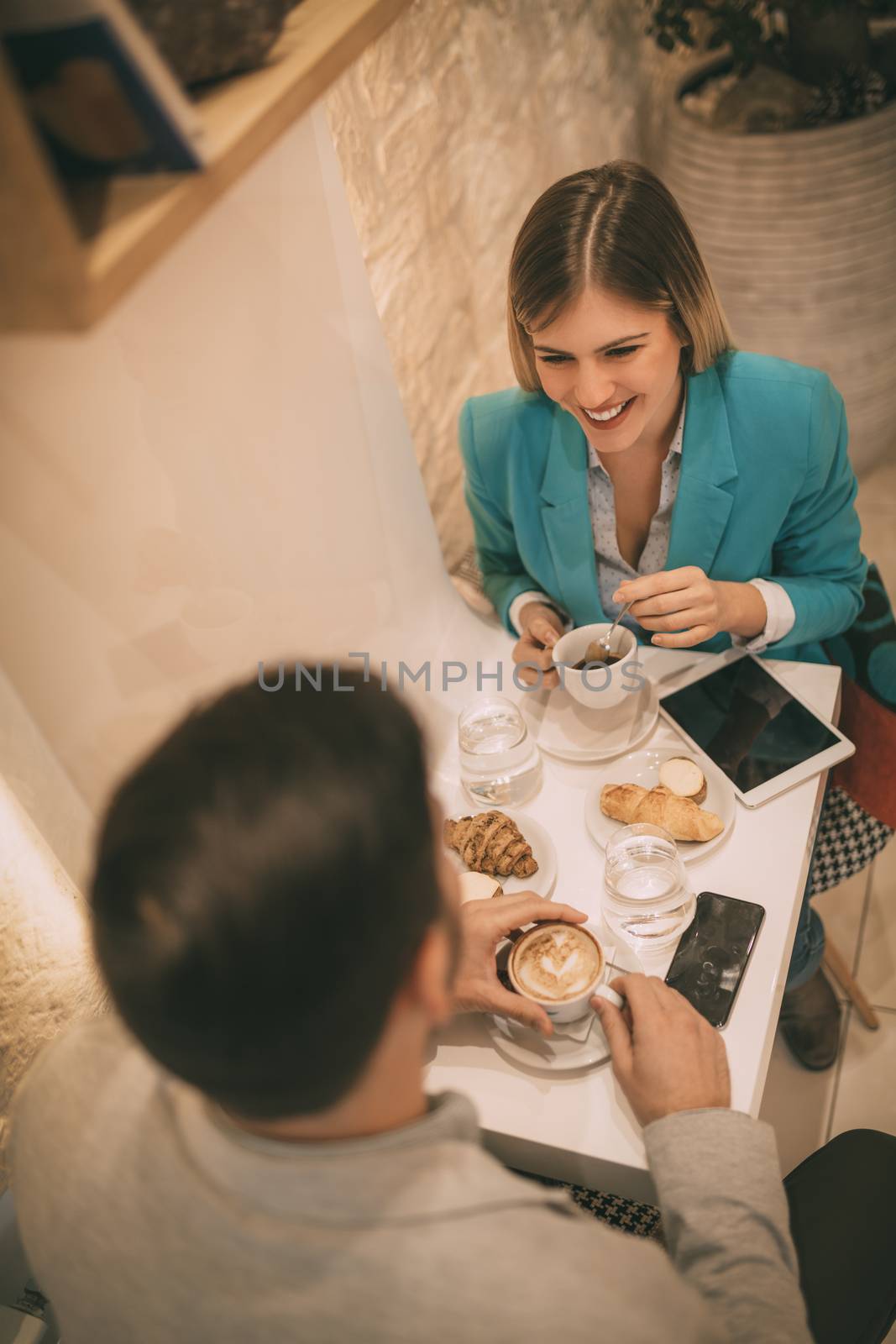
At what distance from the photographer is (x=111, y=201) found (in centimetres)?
62

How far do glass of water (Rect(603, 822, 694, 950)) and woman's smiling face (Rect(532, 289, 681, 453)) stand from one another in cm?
63

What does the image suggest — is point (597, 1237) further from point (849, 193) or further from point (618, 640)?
point (849, 193)

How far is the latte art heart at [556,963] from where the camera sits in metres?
1.02

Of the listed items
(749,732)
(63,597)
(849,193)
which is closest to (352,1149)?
(63,597)

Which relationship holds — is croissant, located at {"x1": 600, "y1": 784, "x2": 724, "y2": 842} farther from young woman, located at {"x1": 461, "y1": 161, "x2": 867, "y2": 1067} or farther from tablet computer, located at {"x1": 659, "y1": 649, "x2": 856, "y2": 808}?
young woman, located at {"x1": 461, "y1": 161, "x2": 867, "y2": 1067}

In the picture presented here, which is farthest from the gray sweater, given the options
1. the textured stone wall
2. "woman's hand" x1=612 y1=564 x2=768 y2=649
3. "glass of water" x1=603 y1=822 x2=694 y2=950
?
the textured stone wall

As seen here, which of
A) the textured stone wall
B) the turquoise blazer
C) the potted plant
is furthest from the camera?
the potted plant

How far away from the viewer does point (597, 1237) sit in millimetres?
643

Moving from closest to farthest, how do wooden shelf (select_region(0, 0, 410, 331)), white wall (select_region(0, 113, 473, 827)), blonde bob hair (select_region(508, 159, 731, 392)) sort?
wooden shelf (select_region(0, 0, 410, 331)) < white wall (select_region(0, 113, 473, 827)) < blonde bob hair (select_region(508, 159, 731, 392))

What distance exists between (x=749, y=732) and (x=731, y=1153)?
0.59 meters

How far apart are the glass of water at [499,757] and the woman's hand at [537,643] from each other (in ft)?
0.49

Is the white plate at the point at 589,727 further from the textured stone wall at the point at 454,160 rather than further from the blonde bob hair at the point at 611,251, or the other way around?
the textured stone wall at the point at 454,160

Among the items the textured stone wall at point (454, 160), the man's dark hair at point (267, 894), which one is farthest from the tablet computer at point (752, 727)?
the textured stone wall at point (454, 160)

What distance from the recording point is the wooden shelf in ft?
1.74
